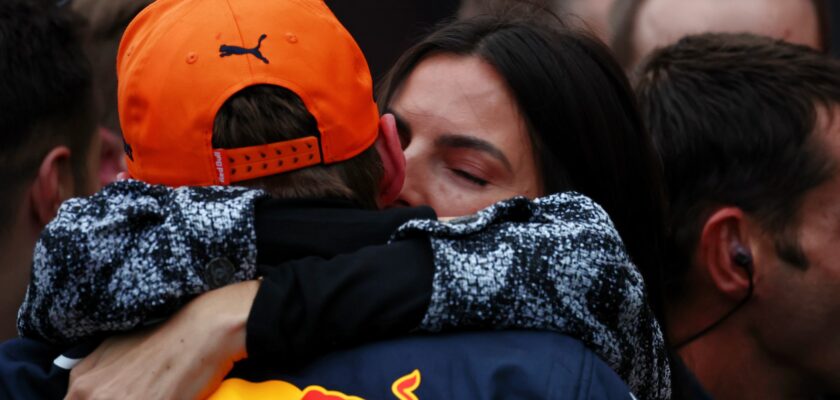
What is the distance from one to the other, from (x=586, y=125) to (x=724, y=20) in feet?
5.59

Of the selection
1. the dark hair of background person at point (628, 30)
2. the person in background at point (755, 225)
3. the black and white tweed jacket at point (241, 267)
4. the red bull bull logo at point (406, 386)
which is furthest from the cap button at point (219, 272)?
the dark hair of background person at point (628, 30)

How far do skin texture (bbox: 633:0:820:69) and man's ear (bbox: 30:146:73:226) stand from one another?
6.17 feet

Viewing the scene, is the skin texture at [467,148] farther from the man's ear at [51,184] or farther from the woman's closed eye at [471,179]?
the man's ear at [51,184]

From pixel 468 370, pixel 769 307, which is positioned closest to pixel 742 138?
pixel 769 307

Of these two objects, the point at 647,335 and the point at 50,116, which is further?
the point at 50,116

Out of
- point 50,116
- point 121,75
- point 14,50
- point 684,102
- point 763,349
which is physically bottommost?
point 763,349

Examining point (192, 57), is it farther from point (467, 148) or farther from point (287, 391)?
point (467, 148)

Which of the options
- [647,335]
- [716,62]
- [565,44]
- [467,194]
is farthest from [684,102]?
[647,335]

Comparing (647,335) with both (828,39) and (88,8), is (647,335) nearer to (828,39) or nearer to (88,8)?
(88,8)

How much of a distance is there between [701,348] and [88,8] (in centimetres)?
196

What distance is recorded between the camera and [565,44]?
2.21m

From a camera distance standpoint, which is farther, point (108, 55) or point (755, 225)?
point (108, 55)

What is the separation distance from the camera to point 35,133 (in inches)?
101

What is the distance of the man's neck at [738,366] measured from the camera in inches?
101
